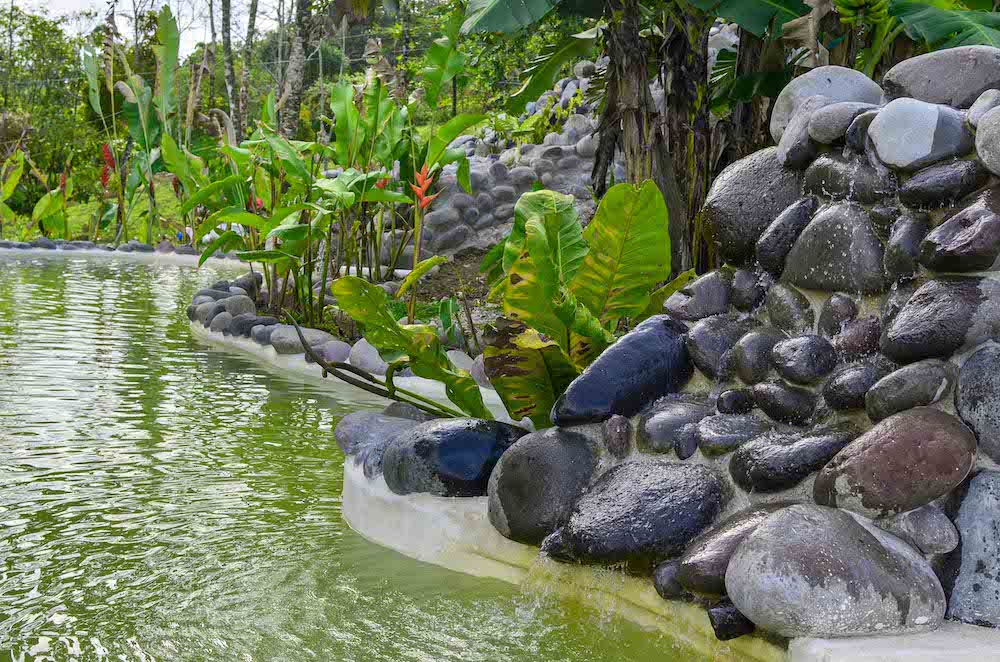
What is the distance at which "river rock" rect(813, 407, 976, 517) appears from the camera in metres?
2.44

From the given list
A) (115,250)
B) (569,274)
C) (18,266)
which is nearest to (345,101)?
(569,274)

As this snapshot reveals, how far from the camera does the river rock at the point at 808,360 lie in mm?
2887

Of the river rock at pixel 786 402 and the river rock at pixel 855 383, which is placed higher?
the river rock at pixel 855 383

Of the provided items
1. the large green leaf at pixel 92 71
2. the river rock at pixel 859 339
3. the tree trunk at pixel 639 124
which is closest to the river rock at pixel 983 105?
the river rock at pixel 859 339

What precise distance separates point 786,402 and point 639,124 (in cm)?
386

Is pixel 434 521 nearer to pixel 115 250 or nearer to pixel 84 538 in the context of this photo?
pixel 84 538

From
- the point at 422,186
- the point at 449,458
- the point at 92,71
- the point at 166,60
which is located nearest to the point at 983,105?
the point at 449,458

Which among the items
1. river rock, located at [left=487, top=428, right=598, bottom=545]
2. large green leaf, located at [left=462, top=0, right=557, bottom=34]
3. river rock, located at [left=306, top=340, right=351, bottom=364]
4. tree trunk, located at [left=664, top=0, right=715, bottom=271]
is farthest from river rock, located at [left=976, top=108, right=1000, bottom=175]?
river rock, located at [left=306, top=340, right=351, bottom=364]

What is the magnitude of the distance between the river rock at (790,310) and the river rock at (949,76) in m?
0.70

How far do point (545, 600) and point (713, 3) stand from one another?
13.2 ft

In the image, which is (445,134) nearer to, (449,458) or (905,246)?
(449,458)

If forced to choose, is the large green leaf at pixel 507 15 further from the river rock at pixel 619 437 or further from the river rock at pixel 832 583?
the river rock at pixel 832 583

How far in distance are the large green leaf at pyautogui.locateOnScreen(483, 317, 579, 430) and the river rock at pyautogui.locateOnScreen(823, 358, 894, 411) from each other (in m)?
0.97

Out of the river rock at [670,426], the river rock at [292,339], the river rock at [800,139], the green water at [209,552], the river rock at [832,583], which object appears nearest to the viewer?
the river rock at [832,583]
